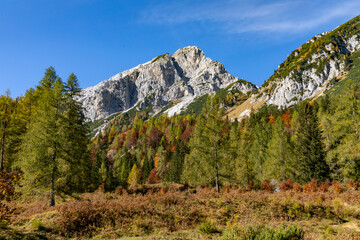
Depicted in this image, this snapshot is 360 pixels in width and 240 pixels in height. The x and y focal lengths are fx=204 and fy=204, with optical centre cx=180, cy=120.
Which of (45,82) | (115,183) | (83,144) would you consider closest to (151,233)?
(83,144)

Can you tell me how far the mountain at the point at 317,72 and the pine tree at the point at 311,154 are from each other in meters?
115

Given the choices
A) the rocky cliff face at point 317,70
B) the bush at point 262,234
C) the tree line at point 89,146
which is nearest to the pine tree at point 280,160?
the tree line at point 89,146

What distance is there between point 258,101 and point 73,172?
183m

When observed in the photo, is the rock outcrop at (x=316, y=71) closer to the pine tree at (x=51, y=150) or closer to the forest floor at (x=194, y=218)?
the forest floor at (x=194, y=218)

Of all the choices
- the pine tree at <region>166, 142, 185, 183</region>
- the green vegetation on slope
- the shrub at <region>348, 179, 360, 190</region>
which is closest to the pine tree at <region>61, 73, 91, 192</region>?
the shrub at <region>348, 179, 360, 190</region>

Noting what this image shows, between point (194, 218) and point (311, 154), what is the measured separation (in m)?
23.0

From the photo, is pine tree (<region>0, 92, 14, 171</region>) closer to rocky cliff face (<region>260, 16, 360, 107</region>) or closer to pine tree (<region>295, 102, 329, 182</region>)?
pine tree (<region>295, 102, 329, 182</region>)

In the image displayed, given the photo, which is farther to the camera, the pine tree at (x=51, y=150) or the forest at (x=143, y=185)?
the pine tree at (x=51, y=150)

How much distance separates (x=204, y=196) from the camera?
20.1 metres

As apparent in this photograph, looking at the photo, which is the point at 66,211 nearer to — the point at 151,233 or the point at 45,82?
the point at 151,233

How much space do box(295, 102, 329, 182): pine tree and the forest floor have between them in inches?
374

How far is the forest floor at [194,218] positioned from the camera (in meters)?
11.2

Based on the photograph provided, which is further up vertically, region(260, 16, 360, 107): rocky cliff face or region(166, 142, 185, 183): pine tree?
region(260, 16, 360, 107): rocky cliff face

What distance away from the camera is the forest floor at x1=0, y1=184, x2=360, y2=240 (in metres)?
11.2
